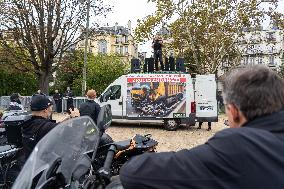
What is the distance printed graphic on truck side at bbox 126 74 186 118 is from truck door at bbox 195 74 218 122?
644mm

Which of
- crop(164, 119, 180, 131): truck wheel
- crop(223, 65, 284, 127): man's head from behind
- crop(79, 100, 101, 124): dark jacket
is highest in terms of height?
crop(223, 65, 284, 127): man's head from behind

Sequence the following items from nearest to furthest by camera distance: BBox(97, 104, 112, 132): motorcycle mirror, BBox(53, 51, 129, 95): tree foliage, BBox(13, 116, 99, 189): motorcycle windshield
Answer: BBox(13, 116, 99, 189): motorcycle windshield → BBox(97, 104, 112, 132): motorcycle mirror → BBox(53, 51, 129, 95): tree foliage

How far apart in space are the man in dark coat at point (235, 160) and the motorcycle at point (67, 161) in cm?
77

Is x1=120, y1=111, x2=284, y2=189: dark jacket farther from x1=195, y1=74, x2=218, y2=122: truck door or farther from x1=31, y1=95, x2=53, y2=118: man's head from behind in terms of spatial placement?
x1=195, y1=74, x2=218, y2=122: truck door

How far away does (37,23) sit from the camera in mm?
29531

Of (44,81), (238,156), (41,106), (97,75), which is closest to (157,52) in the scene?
(44,81)

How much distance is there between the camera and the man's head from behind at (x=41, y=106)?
16.5 feet

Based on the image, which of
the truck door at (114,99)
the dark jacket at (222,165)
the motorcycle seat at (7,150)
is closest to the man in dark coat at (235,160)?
the dark jacket at (222,165)

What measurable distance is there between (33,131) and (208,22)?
91.6 ft

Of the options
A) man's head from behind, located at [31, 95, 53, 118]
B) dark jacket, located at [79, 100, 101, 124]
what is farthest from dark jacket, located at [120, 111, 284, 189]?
dark jacket, located at [79, 100, 101, 124]

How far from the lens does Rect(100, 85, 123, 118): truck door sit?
17.7m

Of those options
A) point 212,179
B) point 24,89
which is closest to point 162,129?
point 212,179

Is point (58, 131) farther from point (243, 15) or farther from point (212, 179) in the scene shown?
point (243, 15)

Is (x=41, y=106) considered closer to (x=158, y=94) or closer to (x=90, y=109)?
(x=90, y=109)
